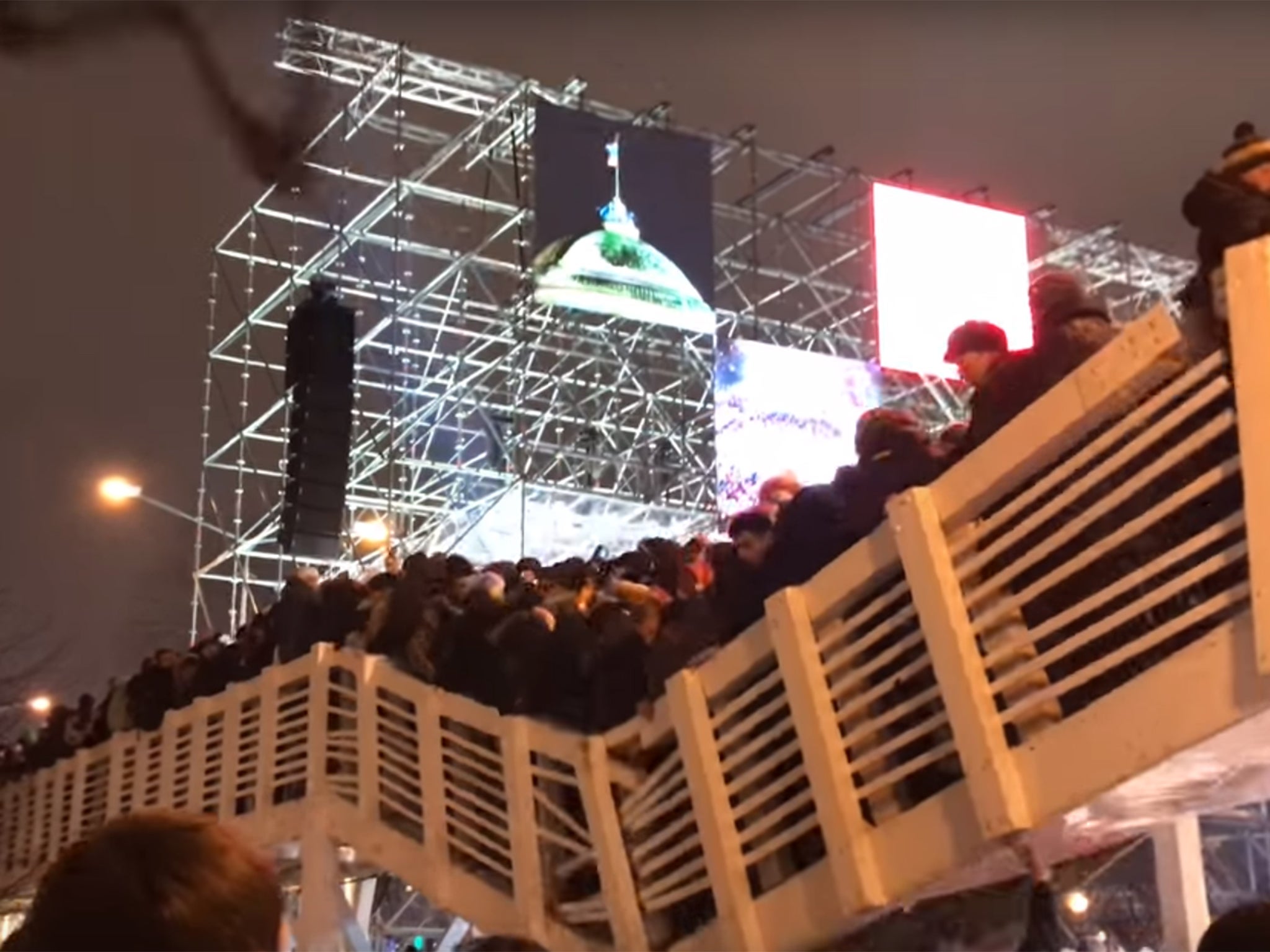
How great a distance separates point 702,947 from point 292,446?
1217 centimetres

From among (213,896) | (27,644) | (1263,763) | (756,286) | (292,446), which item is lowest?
(213,896)

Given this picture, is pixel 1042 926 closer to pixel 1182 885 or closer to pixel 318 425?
pixel 1182 885

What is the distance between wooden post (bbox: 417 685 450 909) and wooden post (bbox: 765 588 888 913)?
7.56ft

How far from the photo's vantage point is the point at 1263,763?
12.1 ft

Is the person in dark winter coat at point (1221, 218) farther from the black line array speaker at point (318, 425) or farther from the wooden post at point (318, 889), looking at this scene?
the black line array speaker at point (318, 425)

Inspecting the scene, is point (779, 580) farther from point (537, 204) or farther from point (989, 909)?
point (537, 204)

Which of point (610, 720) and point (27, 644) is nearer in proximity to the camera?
point (610, 720)

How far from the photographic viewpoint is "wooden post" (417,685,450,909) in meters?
6.25

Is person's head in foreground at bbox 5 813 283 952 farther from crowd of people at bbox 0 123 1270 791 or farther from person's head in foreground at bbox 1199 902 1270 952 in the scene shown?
crowd of people at bbox 0 123 1270 791

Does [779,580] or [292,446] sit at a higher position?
[292,446]

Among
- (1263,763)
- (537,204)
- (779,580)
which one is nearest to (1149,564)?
(1263,763)

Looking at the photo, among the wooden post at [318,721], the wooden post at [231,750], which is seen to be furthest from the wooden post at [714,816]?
the wooden post at [231,750]

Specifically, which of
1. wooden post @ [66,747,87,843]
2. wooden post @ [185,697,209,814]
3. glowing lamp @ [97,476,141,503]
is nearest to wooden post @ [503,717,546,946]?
wooden post @ [185,697,209,814]

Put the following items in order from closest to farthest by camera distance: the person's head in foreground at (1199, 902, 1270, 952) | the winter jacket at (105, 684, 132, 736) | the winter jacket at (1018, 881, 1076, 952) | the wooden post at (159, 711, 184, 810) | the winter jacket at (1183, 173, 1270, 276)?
the person's head in foreground at (1199, 902, 1270, 952)
the winter jacket at (1183, 173, 1270, 276)
the winter jacket at (1018, 881, 1076, 952)
the wooden post at (159, 711, 184, 810)
the winter jacket at (105, 684, 132, 736)
